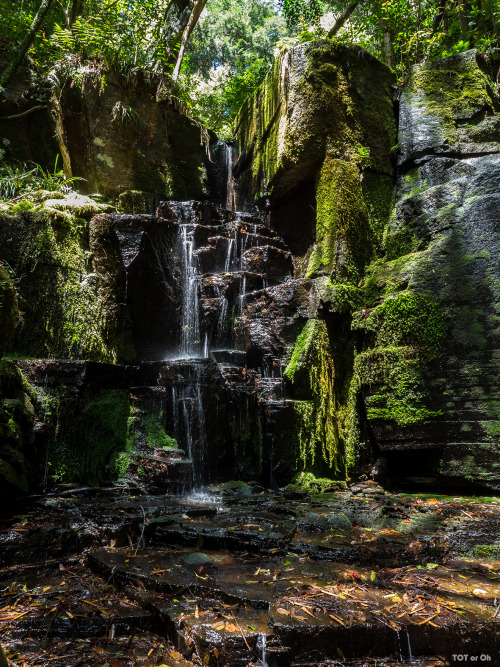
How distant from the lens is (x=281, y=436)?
6.32 meters

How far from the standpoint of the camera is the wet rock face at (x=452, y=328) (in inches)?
200

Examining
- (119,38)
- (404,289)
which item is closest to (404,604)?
(404,289)

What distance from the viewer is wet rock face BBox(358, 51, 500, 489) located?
507 centimetres

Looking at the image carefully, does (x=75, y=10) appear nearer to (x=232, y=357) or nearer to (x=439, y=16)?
(x=439, y=16)

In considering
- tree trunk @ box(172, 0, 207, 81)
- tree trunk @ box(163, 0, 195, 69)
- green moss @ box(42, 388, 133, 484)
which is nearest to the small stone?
green moss @ box(42, 388, 133, 484)

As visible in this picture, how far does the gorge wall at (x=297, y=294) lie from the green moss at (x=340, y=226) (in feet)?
0.13

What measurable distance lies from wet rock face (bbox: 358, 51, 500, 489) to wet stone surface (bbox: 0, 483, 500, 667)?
0.83 m

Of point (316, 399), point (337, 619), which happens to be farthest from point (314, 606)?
point (316, 399)

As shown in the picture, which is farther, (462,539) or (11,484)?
(11,484)

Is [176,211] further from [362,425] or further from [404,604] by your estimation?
[404,604]

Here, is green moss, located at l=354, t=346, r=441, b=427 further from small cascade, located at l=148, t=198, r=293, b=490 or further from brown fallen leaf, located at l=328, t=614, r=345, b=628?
brown fallen leaf, located at l=328, t=614, r=345, b=628

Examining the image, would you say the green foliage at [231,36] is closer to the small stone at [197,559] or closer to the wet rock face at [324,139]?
the wet rock face at [324,139]

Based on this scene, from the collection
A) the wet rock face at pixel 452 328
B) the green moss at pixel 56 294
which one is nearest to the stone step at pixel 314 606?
the wet rock face at pixel 452 328

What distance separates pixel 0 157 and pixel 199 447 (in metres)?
8.25
